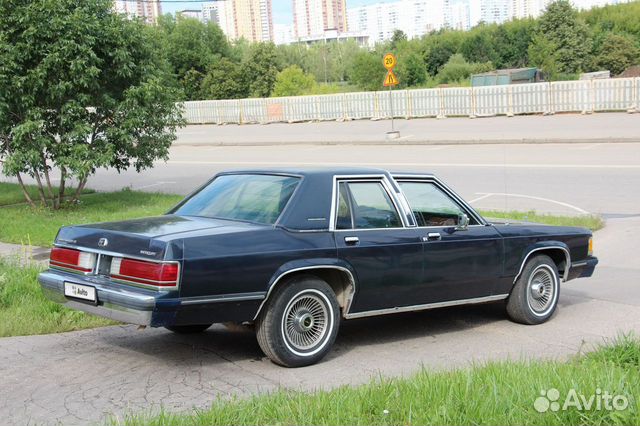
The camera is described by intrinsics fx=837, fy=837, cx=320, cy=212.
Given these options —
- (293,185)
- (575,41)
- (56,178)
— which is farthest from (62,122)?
(575,41)

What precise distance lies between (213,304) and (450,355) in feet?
6.88

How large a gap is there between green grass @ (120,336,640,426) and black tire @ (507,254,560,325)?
8.20 ft

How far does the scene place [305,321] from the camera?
20.9ft

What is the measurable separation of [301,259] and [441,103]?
121 feet

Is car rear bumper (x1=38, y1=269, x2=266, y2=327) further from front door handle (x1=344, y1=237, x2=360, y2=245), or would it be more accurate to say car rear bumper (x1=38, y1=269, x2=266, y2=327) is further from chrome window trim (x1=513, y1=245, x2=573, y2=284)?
chrome window trim (x1=513, y1=245, x2=573, y2=284)

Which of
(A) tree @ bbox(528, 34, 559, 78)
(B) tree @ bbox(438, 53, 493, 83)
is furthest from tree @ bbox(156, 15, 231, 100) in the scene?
(A) tree @ bbox(528, 34, 559, 78)

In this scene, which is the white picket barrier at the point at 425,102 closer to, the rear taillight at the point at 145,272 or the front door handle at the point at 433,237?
the front door handle at the point at 433,237

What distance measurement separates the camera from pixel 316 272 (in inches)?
256

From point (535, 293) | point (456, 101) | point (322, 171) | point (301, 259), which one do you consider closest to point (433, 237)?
point (322, 171)

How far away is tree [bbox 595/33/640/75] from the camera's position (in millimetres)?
64969

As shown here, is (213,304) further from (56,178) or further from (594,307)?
(56,178)

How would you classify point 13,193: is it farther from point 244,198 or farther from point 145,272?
point 145,272

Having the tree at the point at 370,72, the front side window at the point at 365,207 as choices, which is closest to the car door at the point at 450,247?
the front side window at the point at 365,207

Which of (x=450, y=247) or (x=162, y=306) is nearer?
(x=162, y=306)
